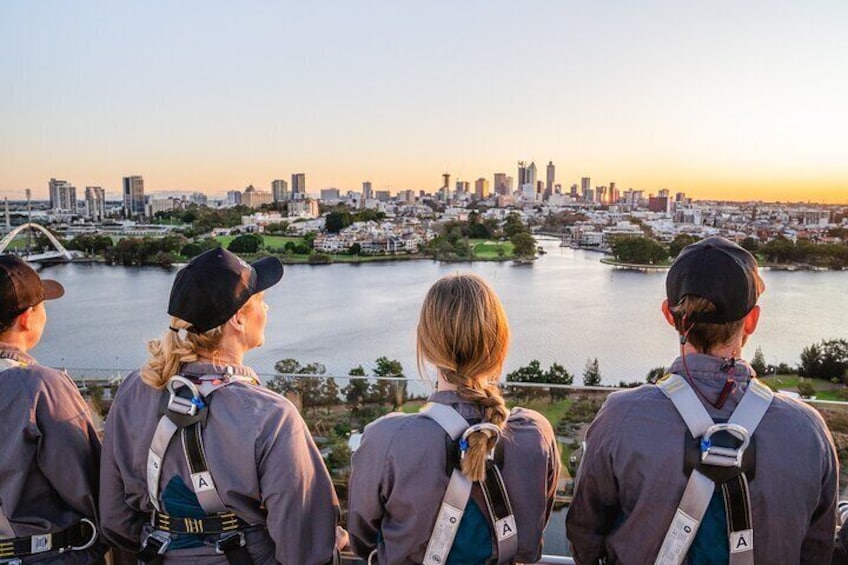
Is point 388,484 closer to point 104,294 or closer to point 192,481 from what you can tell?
point 192,481

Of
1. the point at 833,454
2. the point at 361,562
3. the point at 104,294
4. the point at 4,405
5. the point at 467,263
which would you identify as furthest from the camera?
the point at 467,263

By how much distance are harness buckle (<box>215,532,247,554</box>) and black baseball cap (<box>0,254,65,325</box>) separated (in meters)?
0.48

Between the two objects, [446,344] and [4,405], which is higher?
[446,344]

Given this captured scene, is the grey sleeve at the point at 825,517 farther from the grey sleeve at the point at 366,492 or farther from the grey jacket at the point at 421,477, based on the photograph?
the grey sleeve at the point at 366,492

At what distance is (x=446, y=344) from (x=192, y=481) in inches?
14.7

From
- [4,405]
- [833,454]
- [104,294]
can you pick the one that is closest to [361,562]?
[4,405]

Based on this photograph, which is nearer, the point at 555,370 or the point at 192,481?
the point at 192,481

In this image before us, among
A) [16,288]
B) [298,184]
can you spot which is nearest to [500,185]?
[298,184]

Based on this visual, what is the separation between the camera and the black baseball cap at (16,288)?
97cm

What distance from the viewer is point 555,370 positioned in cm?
1140

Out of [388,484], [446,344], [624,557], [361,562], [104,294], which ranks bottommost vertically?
[104,294]

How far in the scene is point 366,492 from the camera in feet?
2.64

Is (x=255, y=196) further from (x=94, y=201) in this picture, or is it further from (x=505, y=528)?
(x=505, y=528)

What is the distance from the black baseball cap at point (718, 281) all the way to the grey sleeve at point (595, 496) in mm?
167
